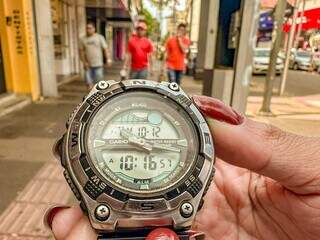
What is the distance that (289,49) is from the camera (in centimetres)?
840

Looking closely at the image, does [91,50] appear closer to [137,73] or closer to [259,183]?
[137,73]

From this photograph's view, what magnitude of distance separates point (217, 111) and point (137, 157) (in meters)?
0.32

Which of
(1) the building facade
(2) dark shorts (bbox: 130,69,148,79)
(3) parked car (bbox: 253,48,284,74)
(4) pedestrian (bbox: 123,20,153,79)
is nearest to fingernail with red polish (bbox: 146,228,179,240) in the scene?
(1) the building facade

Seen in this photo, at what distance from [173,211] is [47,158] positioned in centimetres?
368

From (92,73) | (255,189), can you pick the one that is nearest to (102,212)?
(255,189)

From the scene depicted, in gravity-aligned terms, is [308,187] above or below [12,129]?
above

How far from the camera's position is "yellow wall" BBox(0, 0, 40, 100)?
7133 millimetres

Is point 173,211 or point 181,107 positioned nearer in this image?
point 173,211

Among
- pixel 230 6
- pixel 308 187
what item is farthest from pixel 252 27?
pixel 308 187

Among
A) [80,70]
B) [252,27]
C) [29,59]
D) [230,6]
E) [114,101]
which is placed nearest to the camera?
[114,101]

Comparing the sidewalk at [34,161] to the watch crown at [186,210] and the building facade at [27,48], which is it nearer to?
the building facade at [27,48]

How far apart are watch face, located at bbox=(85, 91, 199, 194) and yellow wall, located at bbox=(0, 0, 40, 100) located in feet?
22.4

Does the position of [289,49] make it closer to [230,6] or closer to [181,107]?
[230,6]

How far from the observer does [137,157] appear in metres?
1.17
